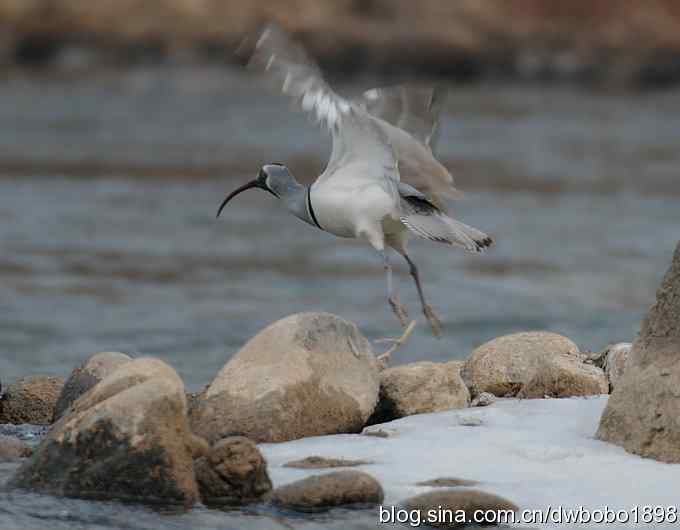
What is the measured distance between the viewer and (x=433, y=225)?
8.32 metres

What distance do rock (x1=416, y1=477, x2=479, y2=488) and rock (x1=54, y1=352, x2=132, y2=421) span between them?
2137mm

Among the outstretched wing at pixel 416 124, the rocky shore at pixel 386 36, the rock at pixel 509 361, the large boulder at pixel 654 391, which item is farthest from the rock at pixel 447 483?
the rocky shore at pixel 386 36

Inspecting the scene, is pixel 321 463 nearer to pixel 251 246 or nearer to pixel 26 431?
pixel 26 431

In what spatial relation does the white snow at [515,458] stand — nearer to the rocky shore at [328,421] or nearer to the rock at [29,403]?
the rocky shore at [328,421]

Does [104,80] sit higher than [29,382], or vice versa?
[104,80]

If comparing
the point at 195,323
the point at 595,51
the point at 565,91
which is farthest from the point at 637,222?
the point at 595,51

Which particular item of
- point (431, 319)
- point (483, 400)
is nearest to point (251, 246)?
point (431, 319)

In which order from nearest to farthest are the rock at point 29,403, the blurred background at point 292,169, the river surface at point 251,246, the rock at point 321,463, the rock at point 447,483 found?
the rock at point 447,483 → the rock at point 321,463 → the rock at point 29,403 → the river surface at point 251,246 → the blurred background at point 292,169

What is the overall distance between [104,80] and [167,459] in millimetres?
35383

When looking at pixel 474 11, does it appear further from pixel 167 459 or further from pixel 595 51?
pixel 167 459

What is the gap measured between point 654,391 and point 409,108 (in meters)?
2.56

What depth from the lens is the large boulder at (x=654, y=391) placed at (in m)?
6.89

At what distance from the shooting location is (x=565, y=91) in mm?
42531

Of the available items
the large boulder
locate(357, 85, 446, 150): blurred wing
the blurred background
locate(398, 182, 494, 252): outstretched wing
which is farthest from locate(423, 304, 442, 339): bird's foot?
the blurred background
